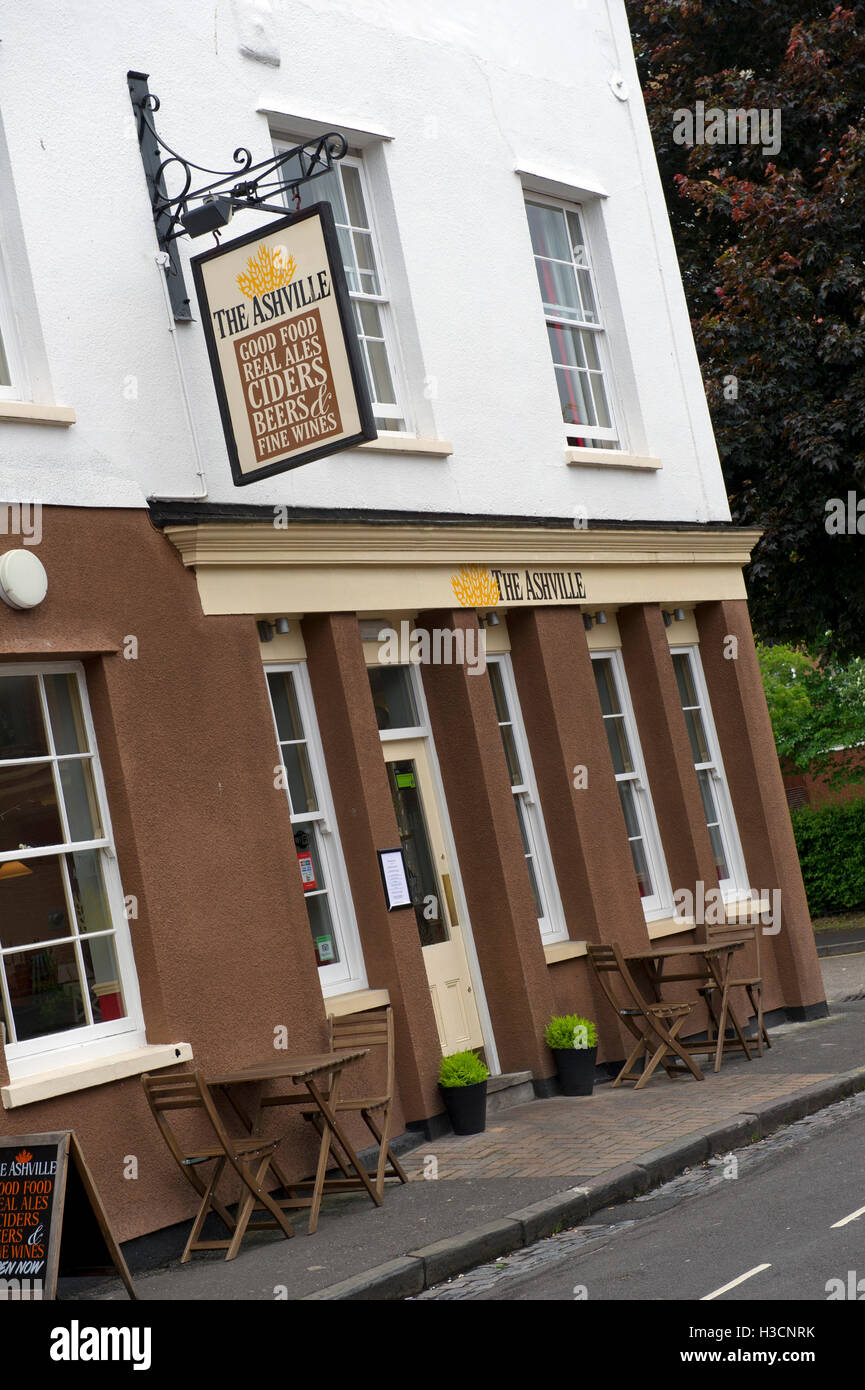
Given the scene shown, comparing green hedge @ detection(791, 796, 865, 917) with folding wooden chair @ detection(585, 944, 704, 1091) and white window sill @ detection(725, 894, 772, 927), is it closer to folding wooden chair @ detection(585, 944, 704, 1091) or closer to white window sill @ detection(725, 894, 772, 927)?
white window sill @ detection(725, 894, 772, 927)

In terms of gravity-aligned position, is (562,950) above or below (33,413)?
below

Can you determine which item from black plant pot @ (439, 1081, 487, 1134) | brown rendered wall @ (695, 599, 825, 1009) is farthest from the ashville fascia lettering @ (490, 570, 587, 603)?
black plant pot @ (439, 1081, 487, 1134)

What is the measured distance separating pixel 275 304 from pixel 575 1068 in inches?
226

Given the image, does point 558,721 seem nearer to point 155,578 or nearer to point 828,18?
point 155,578

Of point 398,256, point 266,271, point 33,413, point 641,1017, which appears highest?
point 398,256

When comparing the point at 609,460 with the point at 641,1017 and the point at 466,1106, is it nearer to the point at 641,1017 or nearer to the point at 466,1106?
the point at 641,1017

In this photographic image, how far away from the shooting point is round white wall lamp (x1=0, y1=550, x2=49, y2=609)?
7.98 meters

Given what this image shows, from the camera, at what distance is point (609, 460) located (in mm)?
12828

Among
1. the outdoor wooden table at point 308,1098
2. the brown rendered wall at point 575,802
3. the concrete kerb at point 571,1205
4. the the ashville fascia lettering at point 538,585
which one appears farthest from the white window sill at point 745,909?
the outdoor wooden table at point 308,1098

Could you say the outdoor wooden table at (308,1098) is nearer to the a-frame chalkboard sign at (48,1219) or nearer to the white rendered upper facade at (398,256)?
the a-frame chalkboard sign at (48,1219)

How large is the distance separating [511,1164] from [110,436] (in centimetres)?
486

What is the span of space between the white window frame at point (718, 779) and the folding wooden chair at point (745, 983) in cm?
64

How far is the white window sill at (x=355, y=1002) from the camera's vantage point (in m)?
9.58

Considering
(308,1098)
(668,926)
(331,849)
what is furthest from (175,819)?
(668,926)
